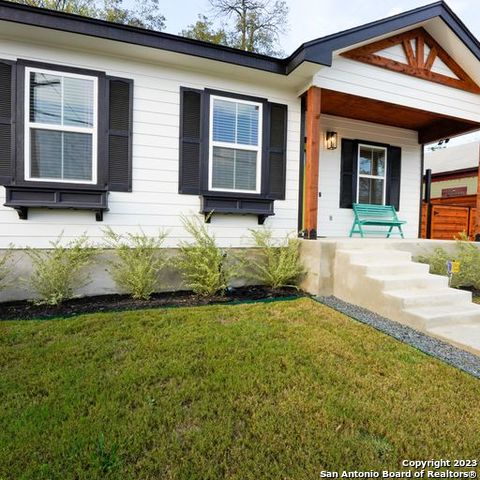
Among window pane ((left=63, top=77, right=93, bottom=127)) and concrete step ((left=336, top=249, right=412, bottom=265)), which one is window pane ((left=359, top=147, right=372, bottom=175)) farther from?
window pane ((left=63, top=77, right=93, bottom=127))

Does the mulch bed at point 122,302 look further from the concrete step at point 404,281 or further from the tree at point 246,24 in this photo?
the tree at point 246,24

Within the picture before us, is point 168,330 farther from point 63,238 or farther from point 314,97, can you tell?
point 314,97

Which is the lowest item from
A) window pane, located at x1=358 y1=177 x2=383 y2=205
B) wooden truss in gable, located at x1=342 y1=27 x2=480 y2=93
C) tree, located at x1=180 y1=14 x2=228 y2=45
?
window pane, located at x1=358 y1=177 x2=383 y2=205

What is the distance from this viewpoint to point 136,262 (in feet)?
12.0

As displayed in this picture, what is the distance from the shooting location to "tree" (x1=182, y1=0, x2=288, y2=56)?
36.4ft

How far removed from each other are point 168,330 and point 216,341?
49cm

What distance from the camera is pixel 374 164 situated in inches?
249

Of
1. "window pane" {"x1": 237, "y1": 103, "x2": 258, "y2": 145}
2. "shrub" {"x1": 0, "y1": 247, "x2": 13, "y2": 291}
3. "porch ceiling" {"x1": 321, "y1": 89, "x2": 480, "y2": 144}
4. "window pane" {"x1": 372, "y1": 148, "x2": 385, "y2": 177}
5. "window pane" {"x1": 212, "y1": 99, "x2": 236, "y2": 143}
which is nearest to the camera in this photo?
"shrub" {"x1": 0, "y1": 247, "x2": 13, "y2": 291}

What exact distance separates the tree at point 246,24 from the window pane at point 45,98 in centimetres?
953

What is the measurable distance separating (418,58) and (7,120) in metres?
5.98

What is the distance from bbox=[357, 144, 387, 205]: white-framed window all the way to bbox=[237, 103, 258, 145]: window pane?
273 cm

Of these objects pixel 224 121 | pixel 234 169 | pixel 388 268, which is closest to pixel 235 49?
pixel 224 121

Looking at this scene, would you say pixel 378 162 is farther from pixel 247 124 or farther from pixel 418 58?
pixel 247 124

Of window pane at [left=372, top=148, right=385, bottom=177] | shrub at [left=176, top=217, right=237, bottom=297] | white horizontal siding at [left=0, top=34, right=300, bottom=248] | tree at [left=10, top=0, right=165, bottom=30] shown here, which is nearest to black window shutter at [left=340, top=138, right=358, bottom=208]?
window pane at [left=372, top=148, right=385, bottom=177]
